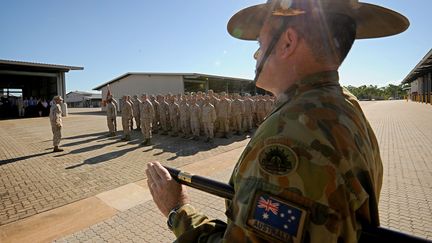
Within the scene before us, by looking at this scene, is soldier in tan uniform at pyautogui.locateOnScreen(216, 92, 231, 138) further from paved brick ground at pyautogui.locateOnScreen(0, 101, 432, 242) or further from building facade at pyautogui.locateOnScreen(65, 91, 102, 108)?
building facade at pyautogui.locateOnScreen(65, 91, 102, 108)

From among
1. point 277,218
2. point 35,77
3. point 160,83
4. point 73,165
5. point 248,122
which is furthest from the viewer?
point 35,77

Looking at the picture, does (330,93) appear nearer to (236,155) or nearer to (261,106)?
(236,155)

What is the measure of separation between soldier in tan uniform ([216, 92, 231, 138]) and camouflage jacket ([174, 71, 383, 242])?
1237cm

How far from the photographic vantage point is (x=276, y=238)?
0.82 metres

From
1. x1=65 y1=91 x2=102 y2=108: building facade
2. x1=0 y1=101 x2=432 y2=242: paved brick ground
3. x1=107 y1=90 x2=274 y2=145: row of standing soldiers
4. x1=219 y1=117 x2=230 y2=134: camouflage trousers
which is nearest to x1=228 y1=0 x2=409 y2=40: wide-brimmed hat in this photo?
x1=0 y1=101 x2=432 y2=242: paved brick ground

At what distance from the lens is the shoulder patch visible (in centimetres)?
84

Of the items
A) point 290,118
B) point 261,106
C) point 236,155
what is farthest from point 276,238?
point 261,106

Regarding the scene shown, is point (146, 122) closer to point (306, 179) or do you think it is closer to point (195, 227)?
point (195, 227)

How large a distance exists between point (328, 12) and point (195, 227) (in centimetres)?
106

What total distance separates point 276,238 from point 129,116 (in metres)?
13.3

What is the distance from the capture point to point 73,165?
26.8 ft

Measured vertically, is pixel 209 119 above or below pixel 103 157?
above

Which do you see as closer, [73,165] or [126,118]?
[73,165]

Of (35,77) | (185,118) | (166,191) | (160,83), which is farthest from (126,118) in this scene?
(35,77)
